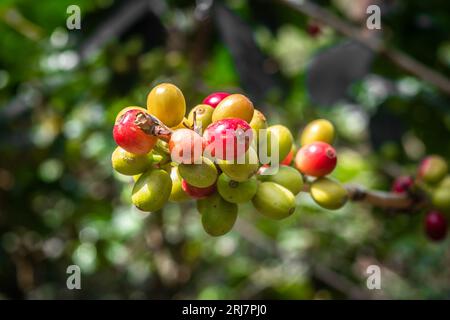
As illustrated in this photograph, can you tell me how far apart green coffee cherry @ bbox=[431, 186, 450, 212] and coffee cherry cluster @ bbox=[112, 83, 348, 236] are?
57 centimetres

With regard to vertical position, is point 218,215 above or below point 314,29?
below

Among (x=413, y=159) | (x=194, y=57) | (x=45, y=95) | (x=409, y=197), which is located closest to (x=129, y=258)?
(x=45, y=95)

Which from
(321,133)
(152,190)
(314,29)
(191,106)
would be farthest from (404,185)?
(191,106)

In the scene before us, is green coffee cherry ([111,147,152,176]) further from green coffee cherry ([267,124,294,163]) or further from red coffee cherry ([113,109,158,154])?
green coffee cherry ([267,124,294,163])

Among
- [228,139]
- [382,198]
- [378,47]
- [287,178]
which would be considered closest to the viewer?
[228,139]

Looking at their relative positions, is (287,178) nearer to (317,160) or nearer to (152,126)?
(317,160)

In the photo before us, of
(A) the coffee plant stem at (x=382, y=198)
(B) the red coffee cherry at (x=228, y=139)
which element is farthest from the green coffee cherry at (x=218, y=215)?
(A) the coffee plant stem at (x=382, y=198)

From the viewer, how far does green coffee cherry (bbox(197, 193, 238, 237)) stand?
90 centimetres

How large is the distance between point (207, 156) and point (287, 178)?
0.21 meters

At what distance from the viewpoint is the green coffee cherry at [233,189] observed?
→ 2.85 feet

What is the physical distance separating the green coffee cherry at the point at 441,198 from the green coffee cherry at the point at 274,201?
0.69 m

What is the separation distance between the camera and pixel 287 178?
3.20 feet

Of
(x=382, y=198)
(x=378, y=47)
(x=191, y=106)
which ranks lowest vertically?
(x=382, y=198)

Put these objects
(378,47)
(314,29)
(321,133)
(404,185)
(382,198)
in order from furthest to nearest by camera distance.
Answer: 1. (314,29)
2. (378,47)
3. (404,185)
4. (382,198)
5. (321,133)
